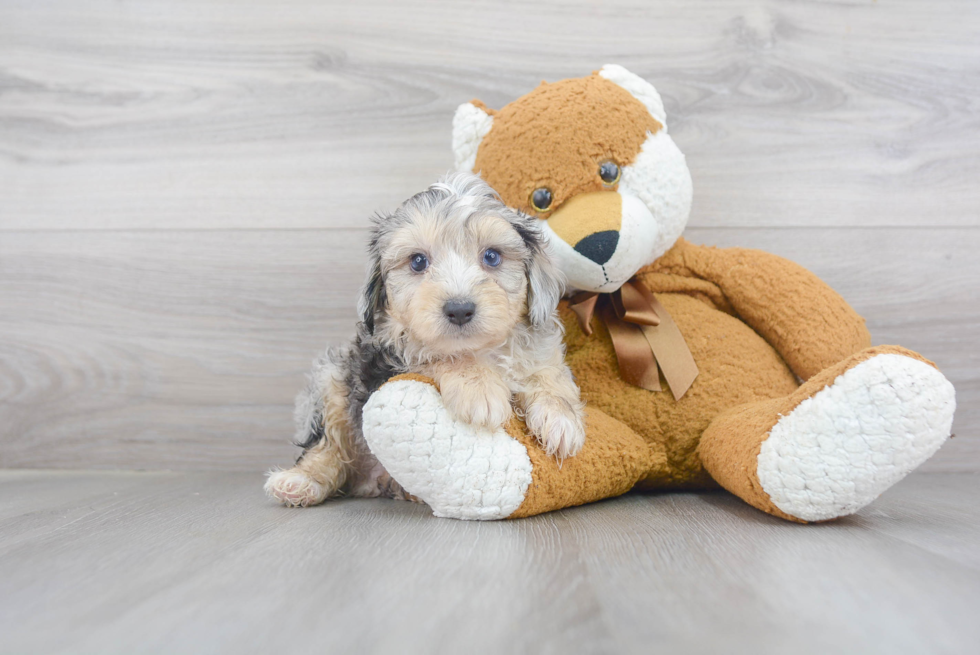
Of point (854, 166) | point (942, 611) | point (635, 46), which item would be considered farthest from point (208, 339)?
point (854, 166)

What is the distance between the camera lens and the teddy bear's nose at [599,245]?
1479 millimetres

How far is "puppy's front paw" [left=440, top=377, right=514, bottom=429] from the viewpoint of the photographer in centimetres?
128

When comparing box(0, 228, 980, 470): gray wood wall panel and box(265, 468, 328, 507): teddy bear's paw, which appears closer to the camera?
box(265, 468, 328, 507): teddy bear's paw

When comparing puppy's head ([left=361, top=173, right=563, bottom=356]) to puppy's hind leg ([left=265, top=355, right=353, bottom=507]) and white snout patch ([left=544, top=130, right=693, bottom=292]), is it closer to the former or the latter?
white snout patch ([left=544, top=130, right=693, bottom=292])

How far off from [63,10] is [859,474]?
104 inches

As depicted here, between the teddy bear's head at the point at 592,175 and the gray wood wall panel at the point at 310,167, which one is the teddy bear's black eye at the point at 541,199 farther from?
the gray wood wall panel at the point at 310,167

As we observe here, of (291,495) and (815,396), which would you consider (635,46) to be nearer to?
(815,396)

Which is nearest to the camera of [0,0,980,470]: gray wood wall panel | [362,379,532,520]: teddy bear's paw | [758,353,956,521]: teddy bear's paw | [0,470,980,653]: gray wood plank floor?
[0,470,980,653]: gray wood plank floor

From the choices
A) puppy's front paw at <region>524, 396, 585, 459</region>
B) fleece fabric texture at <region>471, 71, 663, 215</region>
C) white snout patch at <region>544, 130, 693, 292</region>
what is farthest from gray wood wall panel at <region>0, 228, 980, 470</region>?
puppy's front paw at <region>524, 396, 585, 459</region>

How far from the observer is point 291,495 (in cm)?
157

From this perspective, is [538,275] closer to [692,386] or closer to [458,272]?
[458,272]

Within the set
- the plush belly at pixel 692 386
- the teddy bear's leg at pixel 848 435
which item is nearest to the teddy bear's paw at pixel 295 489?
the plush belly at pixel 692 386

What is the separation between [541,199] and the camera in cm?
154

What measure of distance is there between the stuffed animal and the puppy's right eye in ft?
0.86
